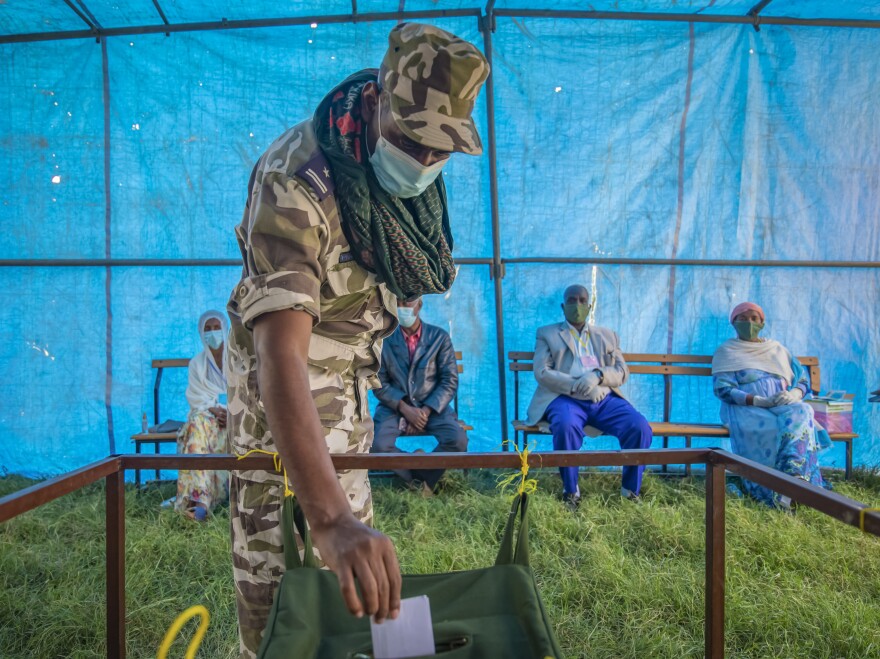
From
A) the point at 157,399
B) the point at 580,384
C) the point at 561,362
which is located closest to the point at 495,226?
the point at 561,362

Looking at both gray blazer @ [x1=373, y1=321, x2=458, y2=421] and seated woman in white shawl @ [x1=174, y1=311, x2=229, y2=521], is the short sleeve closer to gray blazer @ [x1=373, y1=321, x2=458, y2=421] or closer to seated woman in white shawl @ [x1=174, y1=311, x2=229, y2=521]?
seated woman in white shawl @ [x1=174, y1=311, x2=229, y2=521]

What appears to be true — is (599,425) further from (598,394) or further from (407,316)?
(407,316)

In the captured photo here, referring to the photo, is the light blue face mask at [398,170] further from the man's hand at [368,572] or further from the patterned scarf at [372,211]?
the man's hand at [368,572]

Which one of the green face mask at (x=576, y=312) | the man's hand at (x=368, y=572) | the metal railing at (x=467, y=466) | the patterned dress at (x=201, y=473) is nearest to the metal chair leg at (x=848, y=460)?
the green face mask at (x=576, y=312)

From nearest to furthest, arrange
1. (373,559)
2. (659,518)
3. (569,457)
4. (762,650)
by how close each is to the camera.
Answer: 1. (373,559)
2. (569,457)
3. (762,650)
4. (659,518)

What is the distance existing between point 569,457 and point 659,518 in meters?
2.36

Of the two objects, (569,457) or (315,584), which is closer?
(315,584)

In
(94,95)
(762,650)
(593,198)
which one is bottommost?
(762,650)

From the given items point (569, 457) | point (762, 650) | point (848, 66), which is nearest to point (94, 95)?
point (569, 457)

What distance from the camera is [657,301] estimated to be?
4.47 meters

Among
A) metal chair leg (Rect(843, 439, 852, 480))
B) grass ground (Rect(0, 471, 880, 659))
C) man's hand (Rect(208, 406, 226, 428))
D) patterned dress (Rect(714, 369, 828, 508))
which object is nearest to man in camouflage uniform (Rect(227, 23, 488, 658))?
grass ground (Rect(0, 471, 880, 659))

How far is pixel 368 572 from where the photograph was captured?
0.74 metres

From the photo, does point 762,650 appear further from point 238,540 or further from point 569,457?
point 238,540

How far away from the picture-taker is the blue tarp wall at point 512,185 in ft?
13.8
